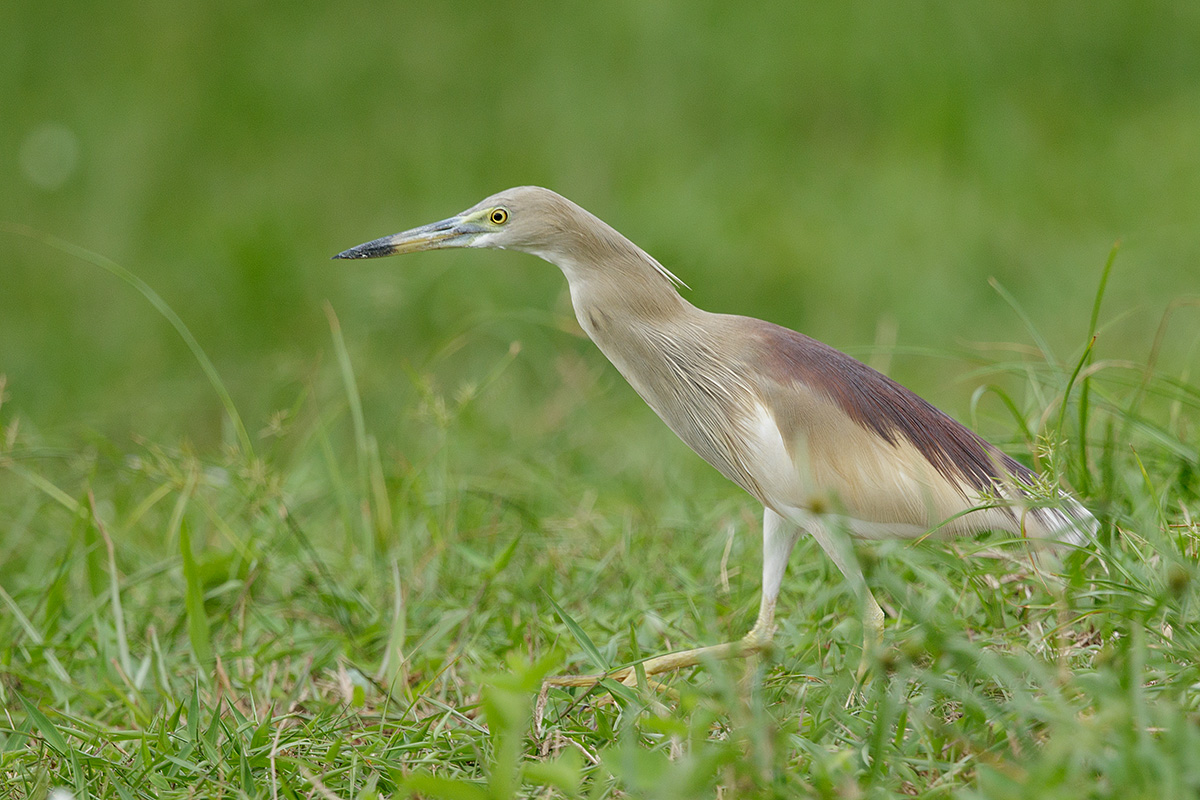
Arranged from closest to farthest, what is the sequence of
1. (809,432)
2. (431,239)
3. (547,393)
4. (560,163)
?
(809,432), (431,239), (547,393), (560,163)

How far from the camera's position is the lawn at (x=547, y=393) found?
1929 millimetres

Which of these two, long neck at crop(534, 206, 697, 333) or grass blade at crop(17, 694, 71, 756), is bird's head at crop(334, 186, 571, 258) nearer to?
long neck at crop(534, 206, 697, 333)

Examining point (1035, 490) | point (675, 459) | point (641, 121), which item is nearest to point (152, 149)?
point (641, 121)

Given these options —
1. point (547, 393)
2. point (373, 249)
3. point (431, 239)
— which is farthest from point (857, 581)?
point (547, 393)

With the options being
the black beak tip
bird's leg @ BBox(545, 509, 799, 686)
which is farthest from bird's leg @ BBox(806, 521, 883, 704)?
the black beak tip

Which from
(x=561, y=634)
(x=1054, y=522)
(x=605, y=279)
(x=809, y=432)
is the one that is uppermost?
(x=605, y=279)

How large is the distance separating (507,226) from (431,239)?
170mm

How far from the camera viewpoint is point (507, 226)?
7.47 feet

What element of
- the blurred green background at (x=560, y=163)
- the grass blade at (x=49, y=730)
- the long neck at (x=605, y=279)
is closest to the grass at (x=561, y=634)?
the grass blade at (x=49, y=730)

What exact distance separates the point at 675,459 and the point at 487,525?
108 cm

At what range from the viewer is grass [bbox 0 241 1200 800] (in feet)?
5.40

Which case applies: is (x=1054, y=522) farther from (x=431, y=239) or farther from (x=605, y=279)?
(x=431, y=239)

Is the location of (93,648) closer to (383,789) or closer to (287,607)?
(287,607)

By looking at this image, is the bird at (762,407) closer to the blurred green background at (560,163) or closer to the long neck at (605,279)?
the long neck at (605,279)
